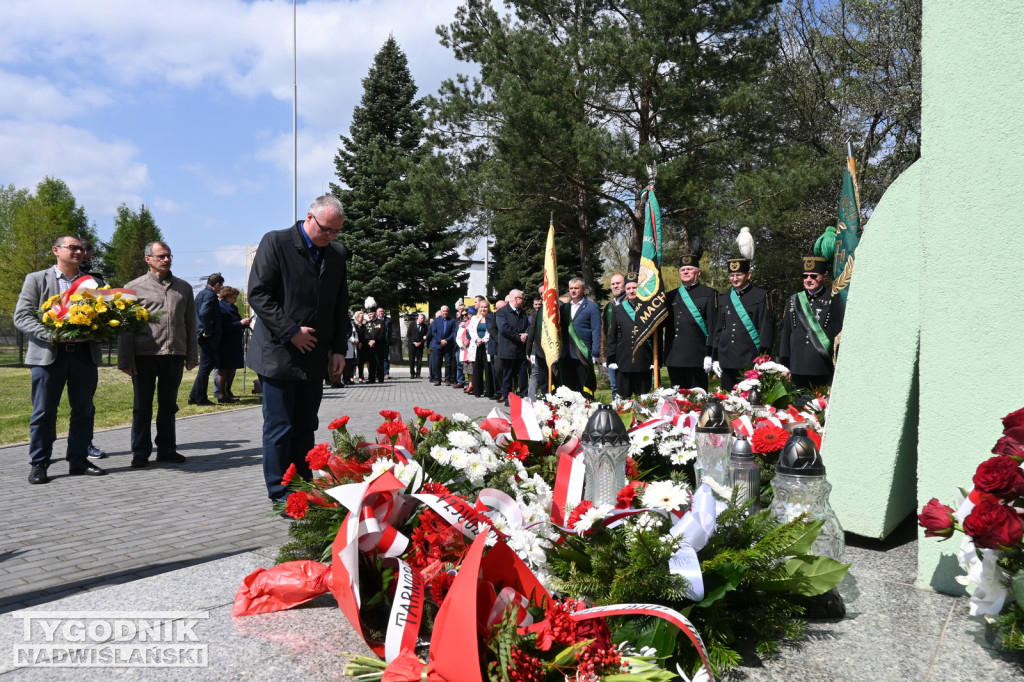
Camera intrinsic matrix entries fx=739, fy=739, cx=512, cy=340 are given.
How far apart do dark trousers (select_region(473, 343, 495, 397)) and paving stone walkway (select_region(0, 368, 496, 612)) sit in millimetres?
7433

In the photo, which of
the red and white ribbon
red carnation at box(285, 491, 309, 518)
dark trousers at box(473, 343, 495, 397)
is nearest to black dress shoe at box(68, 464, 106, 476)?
red carnation at box(285, 491, 309, 518)

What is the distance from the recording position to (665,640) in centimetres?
227

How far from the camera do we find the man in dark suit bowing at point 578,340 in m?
10.6

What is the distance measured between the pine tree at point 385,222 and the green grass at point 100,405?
1559 cm

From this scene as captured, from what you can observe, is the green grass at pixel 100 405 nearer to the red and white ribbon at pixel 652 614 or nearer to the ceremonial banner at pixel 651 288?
the ceremonial banner at pixel 651 288

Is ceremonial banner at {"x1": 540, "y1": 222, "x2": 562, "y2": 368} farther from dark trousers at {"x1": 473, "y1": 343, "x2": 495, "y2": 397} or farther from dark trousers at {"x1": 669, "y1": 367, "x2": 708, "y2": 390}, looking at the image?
dark trousers at {"x1": 473, "y1": 343, "x2": 495, "y2": 397}

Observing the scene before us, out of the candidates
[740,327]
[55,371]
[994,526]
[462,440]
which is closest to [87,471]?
[55,371]

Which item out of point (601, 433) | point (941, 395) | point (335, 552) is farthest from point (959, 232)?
point (335, 552)

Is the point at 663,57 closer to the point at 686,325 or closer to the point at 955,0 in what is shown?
the point at 686,325

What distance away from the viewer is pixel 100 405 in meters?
12.1

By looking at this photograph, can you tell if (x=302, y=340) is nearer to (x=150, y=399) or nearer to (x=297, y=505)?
(x=297, y=505)

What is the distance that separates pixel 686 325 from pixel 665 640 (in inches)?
251

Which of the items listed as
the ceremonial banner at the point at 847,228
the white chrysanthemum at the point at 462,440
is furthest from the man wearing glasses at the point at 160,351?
the ceremonial banner at the point at 847,228

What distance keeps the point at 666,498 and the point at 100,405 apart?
11845 millimetres
